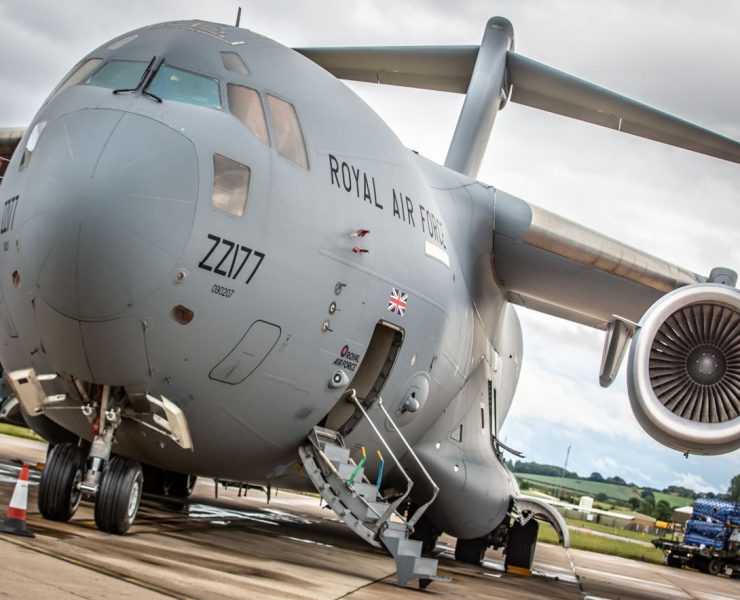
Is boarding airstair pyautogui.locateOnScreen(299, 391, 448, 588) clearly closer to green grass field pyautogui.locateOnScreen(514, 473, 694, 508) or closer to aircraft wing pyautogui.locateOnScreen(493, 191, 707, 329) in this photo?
aircraft wing pyautogui.locateOnScreen(493, 191, 707, 329)

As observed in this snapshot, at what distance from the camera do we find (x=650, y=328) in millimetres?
9500

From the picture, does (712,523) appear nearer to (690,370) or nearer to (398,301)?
(690,370)

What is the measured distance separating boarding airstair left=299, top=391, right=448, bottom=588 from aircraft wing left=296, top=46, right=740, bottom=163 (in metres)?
6.84

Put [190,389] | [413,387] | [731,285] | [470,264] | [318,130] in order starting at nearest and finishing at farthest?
[190,389]
[318,130]
[413,387]
[731,285]
[470,264]

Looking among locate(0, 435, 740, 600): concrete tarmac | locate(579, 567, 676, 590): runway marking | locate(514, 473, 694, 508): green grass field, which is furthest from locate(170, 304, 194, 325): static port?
locate(514, 473, 694, 508): green grass field

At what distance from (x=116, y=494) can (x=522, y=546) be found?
717cm

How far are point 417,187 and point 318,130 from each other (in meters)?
1.68

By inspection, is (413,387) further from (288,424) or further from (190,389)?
(190,389)

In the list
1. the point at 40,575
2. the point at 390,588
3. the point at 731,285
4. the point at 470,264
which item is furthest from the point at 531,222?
the point at 40,575

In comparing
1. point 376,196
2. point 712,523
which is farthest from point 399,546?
point 712,523

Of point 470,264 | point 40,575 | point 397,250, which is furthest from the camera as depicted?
point 470,264

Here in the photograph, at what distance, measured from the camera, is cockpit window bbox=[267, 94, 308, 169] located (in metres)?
7.49

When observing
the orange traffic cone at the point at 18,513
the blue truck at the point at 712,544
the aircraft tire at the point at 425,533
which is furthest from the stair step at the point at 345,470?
the blue truck at the point at 712,544

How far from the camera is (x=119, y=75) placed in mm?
7219
